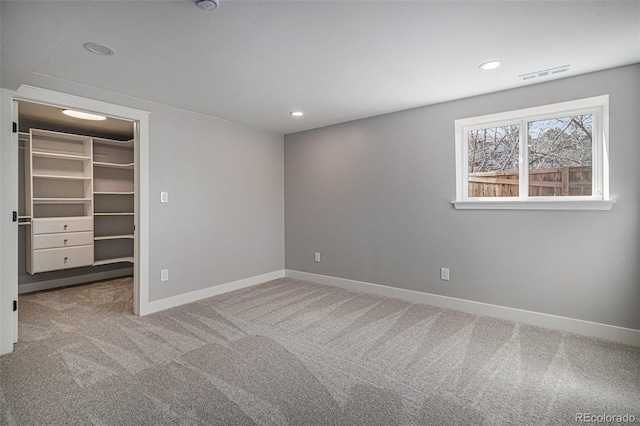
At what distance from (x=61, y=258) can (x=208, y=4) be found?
419 centimetres

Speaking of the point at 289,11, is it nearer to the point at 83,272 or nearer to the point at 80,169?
the point at 80,169

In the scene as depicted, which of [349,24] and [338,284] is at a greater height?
[349,24]

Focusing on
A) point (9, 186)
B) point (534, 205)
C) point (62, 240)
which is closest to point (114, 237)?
point (62, 240)

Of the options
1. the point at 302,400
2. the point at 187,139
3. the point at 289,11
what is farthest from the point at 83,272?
the point at 289,11

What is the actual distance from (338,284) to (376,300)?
759mm

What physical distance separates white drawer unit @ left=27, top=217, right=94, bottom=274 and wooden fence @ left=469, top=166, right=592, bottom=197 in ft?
16.7

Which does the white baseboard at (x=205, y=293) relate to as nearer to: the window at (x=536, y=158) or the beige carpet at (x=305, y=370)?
the beige carpet at (x=305, y=370)

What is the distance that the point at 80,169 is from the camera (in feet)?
15.5

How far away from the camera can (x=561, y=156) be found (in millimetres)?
2982

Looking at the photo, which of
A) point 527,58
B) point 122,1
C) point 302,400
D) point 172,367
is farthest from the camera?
point 527,58

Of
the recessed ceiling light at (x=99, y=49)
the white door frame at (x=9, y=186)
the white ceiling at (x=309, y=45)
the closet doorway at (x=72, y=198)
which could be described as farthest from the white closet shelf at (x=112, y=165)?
the recessed ceiling light at (x=99, y=49)

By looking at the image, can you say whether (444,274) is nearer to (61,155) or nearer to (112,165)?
(112,165)

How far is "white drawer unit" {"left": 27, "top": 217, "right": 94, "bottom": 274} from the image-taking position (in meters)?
4.06

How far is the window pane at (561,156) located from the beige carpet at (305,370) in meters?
1.31
